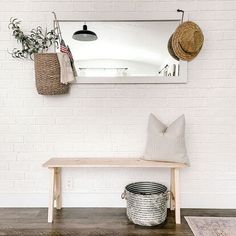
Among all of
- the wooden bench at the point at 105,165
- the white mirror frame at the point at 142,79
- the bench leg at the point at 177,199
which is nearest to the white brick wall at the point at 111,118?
the white mirror frame at the point at 142,79

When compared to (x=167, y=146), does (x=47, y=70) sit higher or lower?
higher

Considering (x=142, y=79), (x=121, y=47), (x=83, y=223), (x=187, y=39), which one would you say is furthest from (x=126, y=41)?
(x=83, y=223)

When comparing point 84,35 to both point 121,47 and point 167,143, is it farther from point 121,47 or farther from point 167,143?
point 167,143

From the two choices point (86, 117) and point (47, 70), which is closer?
point (47, 70)

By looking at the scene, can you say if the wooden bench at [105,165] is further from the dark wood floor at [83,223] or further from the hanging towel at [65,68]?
the hanging towel at [65,68]

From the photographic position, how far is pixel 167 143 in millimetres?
2604

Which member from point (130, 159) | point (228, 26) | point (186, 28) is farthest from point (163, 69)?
point (130, 159)

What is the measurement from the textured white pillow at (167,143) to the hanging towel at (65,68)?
899mm

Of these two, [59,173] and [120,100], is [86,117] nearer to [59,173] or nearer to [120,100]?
→ [120,100]

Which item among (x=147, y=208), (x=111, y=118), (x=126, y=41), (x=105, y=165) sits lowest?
(x=147, y=208)

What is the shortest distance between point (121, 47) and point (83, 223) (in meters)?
1.71

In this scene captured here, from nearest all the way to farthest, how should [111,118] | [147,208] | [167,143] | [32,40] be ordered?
1. [147,208]
2. [167,143]
3. [32,40]
4. [111,118]

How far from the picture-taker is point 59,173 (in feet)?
9.61

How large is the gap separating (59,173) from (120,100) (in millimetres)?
974
